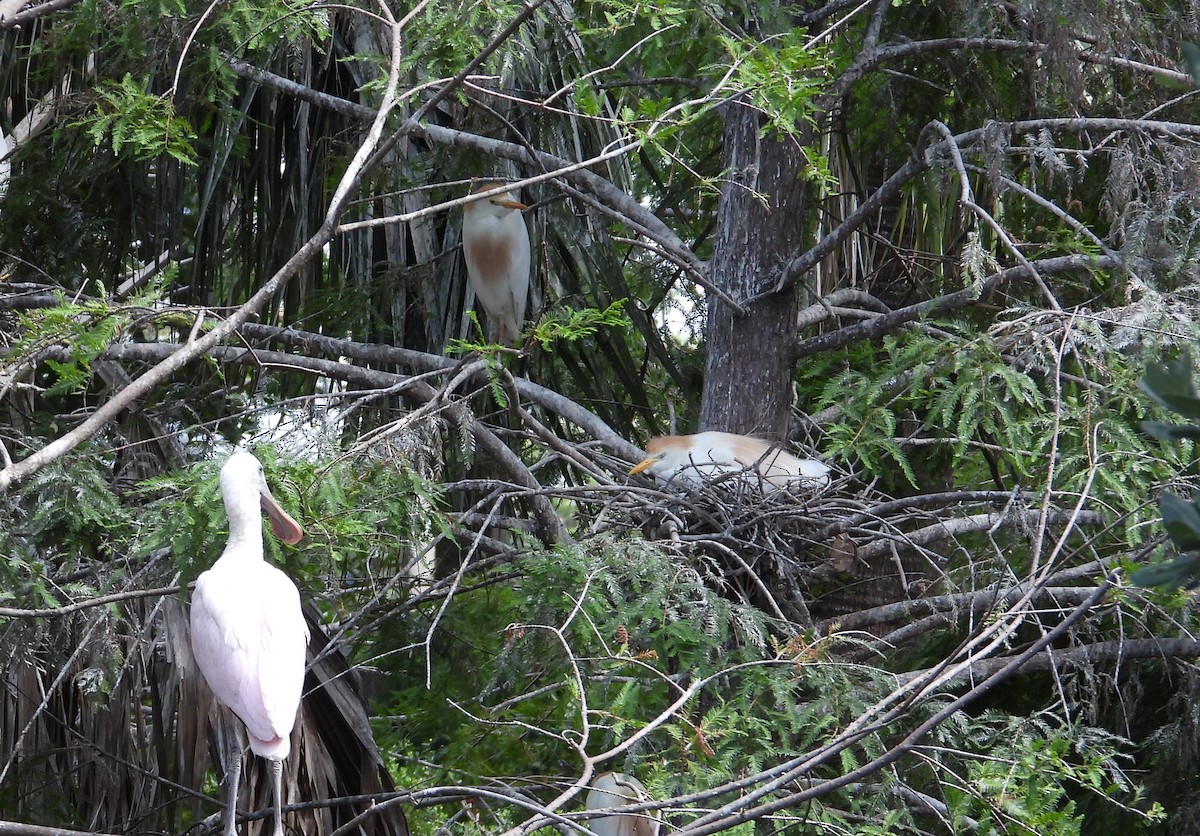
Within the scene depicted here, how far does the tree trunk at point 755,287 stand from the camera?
480 cm

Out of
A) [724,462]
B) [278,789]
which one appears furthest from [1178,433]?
[724,462]

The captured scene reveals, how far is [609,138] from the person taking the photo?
5.21 metres

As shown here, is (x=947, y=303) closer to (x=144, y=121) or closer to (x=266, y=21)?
(x=266, y=21)

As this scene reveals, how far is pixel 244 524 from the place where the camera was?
3117 mm

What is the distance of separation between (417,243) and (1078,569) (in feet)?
9.58

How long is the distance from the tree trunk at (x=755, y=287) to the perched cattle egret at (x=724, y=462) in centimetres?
25

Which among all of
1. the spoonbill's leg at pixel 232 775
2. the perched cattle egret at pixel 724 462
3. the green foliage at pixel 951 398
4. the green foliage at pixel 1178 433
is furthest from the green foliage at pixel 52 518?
the green foliage at pixel 1178 433

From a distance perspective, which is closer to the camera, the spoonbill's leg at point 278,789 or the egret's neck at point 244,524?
the egret's neck at point 244,524

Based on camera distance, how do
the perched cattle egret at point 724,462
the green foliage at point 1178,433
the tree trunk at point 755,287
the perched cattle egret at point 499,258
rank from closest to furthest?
1. the green foliage at point 1178,433
2. the perched cattle egret at point 724,462
3. the tree trunk at point 755,287
4. the perched cattle egret at point 499,258

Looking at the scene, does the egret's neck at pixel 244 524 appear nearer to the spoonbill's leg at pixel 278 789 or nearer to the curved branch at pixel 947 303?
the spoonbill's leg at pixel 278 789

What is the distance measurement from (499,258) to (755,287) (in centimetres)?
163

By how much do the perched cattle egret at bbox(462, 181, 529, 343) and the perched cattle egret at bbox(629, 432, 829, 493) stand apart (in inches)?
54.2

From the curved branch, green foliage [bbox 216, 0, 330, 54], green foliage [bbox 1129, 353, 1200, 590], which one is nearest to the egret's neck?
green foliage [bbox 216, 0, 330, 54]

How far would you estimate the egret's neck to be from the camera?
3049 mm
